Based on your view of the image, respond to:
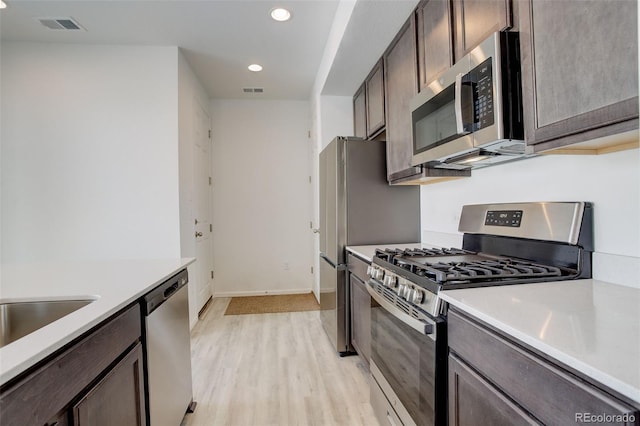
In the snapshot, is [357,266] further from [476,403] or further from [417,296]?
[476,403]

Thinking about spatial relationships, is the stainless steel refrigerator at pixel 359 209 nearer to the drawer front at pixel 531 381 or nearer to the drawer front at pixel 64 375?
the drawer front at pixel 531 381

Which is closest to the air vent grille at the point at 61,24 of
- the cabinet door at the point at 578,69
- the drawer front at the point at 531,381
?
the cabinet door at the point at 578,69

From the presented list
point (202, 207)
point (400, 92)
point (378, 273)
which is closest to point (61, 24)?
point (202, 207)

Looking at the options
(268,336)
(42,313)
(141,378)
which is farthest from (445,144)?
(268,336)

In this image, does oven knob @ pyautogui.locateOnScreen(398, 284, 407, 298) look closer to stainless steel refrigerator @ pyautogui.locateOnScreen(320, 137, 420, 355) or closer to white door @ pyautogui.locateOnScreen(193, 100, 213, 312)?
stainless steel refrigerator @ pyautogui.locateOnScreen(320, 137, 420, 355)

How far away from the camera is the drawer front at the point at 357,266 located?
198 cm

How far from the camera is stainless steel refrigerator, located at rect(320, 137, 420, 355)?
7.77 feet

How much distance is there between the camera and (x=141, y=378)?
122 cm

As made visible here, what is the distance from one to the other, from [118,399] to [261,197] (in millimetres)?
3385

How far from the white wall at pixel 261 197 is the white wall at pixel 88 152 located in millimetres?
1382

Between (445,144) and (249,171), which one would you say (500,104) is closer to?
(445,144)

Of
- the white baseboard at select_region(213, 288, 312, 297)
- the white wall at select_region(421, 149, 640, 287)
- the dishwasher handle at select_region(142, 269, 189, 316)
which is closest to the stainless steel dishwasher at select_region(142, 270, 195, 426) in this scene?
the dishwasher handle at select_region(142, 269, 189, 316)

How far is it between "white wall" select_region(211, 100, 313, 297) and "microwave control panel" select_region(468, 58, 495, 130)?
3.22m

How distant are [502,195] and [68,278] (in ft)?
7.11
